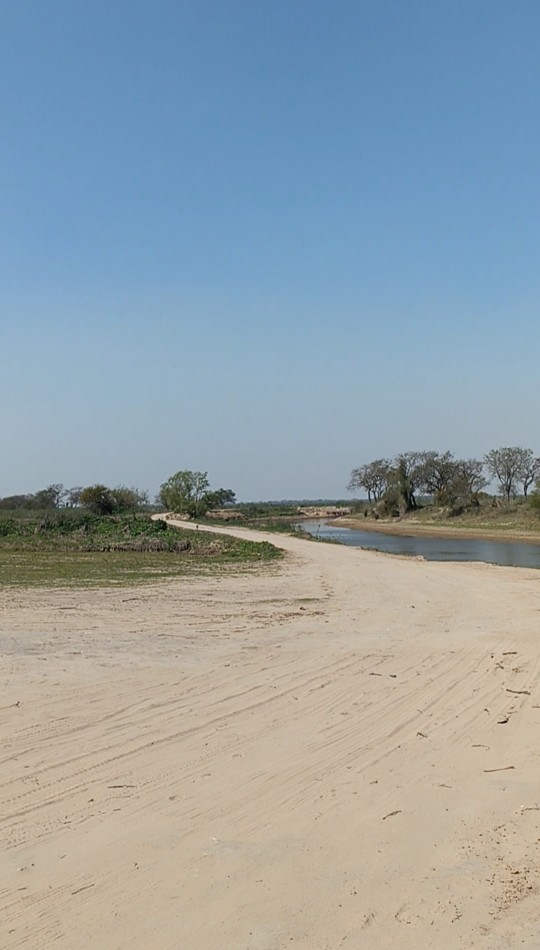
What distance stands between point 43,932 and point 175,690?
15.7 ft

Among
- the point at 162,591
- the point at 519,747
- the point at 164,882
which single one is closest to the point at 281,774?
the point at 164,882

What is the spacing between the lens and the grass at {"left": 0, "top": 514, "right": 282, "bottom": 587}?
21.6 m

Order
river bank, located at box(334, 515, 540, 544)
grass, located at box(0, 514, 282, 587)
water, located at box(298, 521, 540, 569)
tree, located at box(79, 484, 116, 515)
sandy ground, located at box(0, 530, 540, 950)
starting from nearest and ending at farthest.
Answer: sandy ground, located at box(0, 530, 540, 950), grass, located at box(0, 514, 282, 587), water, located at box(298, 521, 540, 569), river bank, located at box(334, 515, 540, 544), tree, located at box(79, 484, 116, 515)

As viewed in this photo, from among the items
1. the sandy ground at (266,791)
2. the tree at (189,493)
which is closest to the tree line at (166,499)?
the tree at (189,493)

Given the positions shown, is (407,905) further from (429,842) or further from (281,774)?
(281,774)

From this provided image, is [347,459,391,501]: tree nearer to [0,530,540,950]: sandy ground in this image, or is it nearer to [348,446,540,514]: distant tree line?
[348,446,540,514]: distant tree line

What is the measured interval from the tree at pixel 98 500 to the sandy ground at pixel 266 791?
62314 millimetres

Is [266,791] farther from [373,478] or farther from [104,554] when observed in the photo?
[373,478]

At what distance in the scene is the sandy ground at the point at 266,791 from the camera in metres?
4.21

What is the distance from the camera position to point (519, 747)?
7.03 m

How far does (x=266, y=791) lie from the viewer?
19.5ft

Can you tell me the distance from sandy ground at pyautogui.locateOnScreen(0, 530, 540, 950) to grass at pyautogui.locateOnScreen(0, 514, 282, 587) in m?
9.16

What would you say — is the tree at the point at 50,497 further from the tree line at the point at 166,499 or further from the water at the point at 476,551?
the water at the point at 476,551

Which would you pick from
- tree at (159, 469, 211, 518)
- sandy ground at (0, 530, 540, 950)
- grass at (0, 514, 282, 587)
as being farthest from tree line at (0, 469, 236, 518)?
sandy ground at (0, 530, 540, 950)
